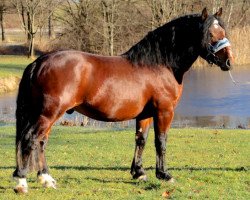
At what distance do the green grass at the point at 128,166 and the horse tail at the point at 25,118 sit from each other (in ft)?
1.79

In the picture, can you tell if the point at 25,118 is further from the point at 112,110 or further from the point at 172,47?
the point at 172,47

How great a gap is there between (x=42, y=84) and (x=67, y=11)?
42695 mm

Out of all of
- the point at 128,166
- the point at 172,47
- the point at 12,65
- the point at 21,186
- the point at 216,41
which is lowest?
the point at 12,65

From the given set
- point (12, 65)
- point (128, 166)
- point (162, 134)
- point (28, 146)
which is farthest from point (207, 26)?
point (12, 65)

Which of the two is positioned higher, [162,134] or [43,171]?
[162,134]

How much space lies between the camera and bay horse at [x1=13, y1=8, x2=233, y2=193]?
6801mm

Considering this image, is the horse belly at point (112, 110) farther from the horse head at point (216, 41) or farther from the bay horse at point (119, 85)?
the horse head at point (216, 41)

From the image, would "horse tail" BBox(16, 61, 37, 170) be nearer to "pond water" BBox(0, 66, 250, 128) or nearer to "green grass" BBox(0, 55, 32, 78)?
"pond water" BBox(0, 66, 250, 128)

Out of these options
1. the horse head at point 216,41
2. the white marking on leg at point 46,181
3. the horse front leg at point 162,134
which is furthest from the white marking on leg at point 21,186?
the horse head at point 216,41

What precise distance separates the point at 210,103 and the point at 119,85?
63.9 ft

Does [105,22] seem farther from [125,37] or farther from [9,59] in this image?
[9,59]

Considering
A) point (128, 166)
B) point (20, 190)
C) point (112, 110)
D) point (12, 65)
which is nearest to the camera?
point (20, 190)

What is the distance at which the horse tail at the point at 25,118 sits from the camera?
684 cm

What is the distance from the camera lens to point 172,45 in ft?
24.7
